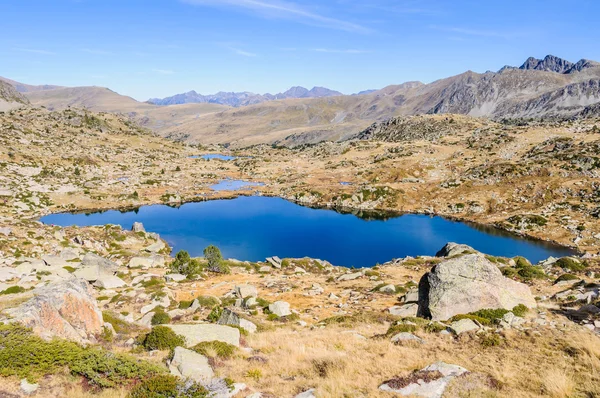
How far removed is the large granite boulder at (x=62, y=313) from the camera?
15.5m

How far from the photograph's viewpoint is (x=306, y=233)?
78.6 meters

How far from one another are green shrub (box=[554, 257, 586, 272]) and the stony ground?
0.51ft

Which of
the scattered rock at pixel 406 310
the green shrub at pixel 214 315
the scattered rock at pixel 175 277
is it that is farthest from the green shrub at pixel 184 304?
the scattered rock at pixel 406 310

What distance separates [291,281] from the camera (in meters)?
39.8

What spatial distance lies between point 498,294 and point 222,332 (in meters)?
17.8

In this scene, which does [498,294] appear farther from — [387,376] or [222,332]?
[222,332]

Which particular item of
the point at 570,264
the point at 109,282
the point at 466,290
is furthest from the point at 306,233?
the point at 466,290

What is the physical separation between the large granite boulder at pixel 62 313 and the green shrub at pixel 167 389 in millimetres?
5997

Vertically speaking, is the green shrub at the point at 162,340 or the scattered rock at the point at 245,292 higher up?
the green shrub at the point at 162,340

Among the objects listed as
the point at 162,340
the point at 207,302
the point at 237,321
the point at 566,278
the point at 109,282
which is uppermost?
the point at 162,340

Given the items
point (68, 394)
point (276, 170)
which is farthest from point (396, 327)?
point (276, 170)

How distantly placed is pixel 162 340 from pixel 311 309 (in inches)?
580

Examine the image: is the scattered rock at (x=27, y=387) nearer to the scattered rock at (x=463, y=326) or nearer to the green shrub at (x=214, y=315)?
the green shrub at (x=214, y=315)

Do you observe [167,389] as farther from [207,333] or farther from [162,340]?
[207,333]
